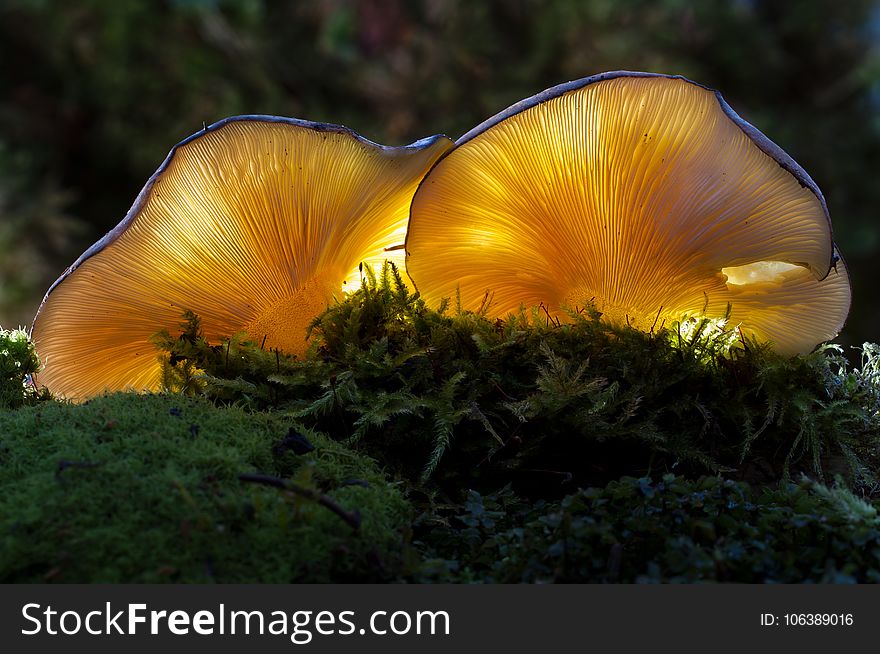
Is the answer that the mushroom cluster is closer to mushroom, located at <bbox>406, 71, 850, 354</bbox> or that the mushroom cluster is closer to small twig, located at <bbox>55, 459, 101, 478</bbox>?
mushroom, located at <bbox>406, 71, 850, 354</bbox>

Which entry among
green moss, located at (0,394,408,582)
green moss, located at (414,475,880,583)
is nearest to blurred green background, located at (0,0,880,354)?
green moss, located at (0,394,408,582)

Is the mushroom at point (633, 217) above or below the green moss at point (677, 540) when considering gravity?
above

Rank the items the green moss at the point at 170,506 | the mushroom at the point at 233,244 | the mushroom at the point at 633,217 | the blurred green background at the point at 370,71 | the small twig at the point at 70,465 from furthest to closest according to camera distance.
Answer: the blurred green background at the point at 370,71 → the mushroom at the point at 233,244 → the mushroom at the point at 633,217 → the small twig at the point at 70,465 → the green moss at the point at 170,506

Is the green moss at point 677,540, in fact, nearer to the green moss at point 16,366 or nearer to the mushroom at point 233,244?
the mushroom at point 233,244

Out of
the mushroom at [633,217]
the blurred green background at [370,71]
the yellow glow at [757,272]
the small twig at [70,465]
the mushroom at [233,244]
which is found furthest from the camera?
the blurred green background at [370,71]

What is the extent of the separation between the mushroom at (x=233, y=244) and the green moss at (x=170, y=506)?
0.34 metres

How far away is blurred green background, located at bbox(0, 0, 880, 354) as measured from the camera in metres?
5.82

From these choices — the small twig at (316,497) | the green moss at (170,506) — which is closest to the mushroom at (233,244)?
the green moss at (170,506)

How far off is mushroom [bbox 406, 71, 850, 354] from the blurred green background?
13.1ft

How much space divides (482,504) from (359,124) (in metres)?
4.88

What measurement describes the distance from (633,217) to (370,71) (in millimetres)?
4904

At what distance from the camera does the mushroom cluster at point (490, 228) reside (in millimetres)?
1572

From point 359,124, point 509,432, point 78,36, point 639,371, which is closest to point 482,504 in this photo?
point 509,432

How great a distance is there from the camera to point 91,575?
1.00m
